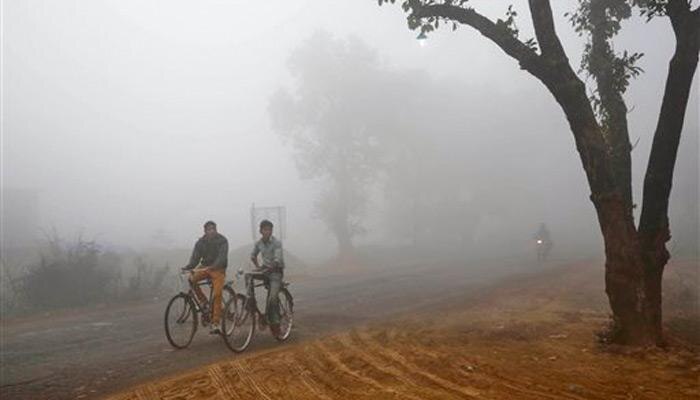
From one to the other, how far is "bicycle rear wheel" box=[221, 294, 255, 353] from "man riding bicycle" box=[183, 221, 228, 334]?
0.21m

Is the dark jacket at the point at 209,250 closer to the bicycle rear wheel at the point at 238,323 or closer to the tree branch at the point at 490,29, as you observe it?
the bicycle rear wheel at the point at 238,323

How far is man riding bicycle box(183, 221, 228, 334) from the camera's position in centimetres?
1002

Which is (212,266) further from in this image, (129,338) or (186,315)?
(129,338)

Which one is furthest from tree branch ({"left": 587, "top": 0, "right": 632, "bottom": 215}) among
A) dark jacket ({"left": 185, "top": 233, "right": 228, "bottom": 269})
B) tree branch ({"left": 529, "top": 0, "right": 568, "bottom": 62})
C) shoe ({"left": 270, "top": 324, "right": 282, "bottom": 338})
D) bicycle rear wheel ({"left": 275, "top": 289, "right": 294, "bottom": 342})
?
dark jacket ({"left": 185, "top": 233, "right": 228, "bottom": 269})

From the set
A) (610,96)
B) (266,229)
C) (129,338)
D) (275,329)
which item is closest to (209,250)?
(266,229)

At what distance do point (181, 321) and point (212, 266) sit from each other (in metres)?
1.11

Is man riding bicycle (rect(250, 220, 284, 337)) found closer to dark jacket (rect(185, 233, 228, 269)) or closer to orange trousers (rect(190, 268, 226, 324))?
dark jacket (rect(185, 233, 228, 269))

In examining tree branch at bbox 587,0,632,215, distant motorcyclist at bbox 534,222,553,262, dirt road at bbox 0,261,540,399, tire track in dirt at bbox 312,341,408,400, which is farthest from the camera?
distant motorcyclist at bbox 534,222,553,262

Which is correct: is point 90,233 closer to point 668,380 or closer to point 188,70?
point 668,380

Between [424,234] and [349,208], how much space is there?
14616 mm

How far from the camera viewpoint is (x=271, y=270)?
34.1 ft

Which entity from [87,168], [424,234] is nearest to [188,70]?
[87,168]

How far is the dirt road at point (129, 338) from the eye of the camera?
26.6 ft

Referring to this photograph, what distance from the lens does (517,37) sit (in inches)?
373
